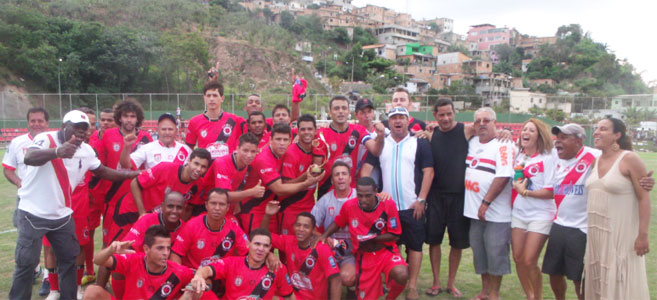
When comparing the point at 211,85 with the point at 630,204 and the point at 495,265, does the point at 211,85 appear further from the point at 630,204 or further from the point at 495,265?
the point at 630,204

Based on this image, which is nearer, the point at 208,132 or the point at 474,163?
the point at 474,163

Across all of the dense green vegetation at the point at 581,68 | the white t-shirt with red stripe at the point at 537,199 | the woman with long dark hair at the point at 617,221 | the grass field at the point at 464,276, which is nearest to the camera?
the woman with long dark hair at the point at 617,221

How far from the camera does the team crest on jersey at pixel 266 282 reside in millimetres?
4086

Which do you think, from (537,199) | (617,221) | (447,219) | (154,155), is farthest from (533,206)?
(154,155)

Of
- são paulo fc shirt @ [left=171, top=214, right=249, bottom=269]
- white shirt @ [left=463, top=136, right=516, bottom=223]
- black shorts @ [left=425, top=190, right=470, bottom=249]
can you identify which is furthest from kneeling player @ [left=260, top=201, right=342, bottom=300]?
white shirt @ [left=463, top=136, right=516, bottom=223]

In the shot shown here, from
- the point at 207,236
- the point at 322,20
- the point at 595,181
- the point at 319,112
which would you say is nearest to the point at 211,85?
the point at 207,236

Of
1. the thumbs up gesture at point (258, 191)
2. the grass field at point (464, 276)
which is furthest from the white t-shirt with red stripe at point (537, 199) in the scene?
the thumbs up gesture at point (258, 191)

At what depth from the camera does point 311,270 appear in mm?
4562

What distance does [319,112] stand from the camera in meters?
36.1

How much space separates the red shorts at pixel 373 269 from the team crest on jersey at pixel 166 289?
1964 millimetres

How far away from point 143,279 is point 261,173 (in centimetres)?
166

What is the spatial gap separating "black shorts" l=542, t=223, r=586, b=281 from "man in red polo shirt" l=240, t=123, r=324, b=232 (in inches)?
99.3

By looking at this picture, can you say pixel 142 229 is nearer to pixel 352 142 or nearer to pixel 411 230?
pixel 352 142

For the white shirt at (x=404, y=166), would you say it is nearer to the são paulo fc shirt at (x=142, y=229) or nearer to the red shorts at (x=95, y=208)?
the são paulo fc shirt at (x=142, y=229)
